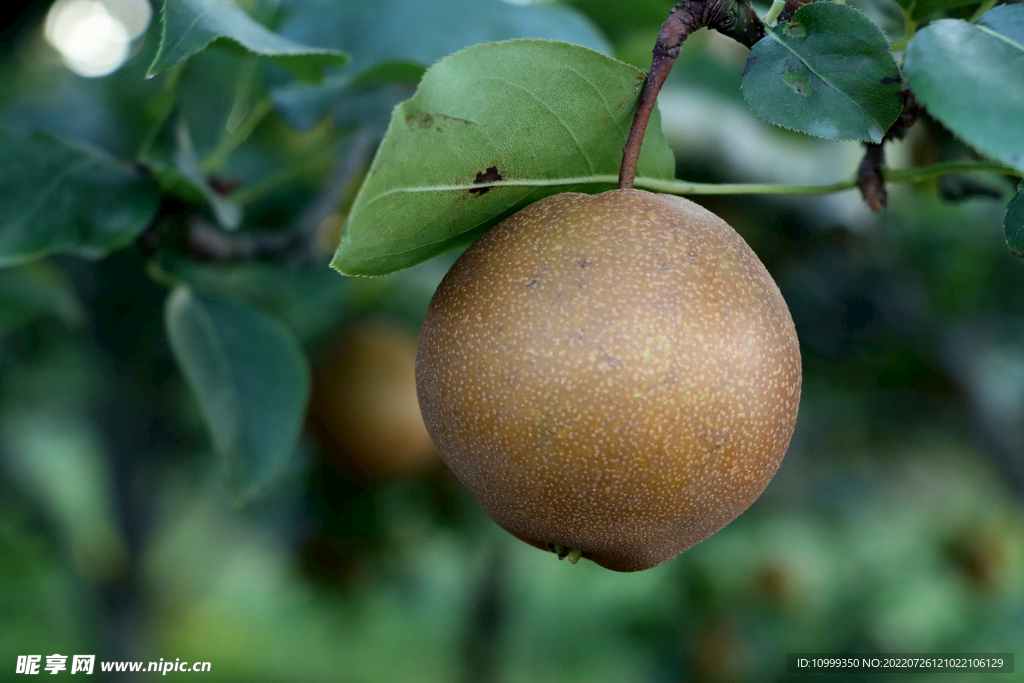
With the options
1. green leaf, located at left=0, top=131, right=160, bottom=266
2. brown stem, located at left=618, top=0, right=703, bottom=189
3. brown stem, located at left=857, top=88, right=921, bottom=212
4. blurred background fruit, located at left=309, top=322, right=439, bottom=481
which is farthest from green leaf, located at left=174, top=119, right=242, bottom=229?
blurred background fruit, located at left=309, top=322, right=439, bottom=481

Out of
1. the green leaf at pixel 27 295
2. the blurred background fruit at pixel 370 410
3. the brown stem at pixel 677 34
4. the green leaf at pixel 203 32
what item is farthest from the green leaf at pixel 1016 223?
the blurred background fruit at pixel 370 410

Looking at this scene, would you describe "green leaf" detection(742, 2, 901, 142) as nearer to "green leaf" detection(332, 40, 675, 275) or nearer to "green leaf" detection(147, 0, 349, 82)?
"green leaf" detection(332, 40, 675, 275)

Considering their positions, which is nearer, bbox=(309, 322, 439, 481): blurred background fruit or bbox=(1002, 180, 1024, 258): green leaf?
bbox=(1002, 180, 1024, 258): green leaf

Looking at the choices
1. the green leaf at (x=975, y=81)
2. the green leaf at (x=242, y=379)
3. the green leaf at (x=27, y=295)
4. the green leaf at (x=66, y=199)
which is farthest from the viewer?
the green leaf at (x=27, y=295)

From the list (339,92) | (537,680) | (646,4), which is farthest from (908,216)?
(537,680)

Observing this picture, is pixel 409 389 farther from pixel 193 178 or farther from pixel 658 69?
pixel 658 69

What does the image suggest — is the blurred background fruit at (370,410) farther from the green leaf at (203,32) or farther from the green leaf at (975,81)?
the green leaf at (975,81)
